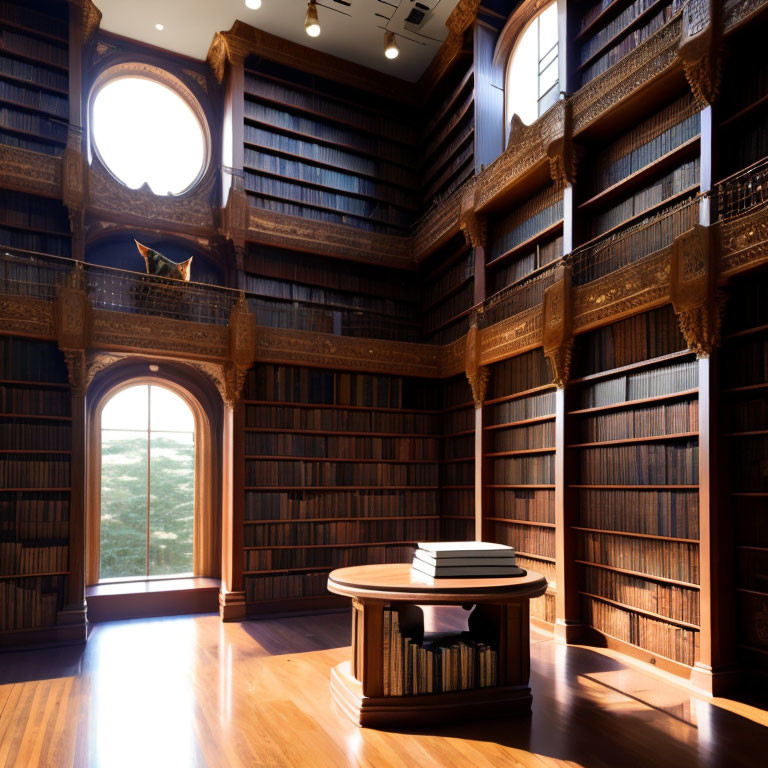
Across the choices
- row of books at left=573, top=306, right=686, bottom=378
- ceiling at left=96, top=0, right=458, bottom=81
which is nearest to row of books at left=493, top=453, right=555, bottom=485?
row of books at left=573, top=306, right=686, bottom=378

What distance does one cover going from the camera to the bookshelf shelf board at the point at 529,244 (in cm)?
598

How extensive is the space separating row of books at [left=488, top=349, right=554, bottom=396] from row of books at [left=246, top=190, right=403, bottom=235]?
105 inches

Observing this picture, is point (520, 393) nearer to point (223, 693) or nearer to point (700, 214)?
point (700, 214)

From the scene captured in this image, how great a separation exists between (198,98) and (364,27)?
7.10 feet

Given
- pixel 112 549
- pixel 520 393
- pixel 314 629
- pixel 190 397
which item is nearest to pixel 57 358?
pixel 190 397

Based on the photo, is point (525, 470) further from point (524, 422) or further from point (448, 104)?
point (448, 104)

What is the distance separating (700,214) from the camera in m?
4.31

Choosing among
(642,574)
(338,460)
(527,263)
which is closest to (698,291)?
(642,574)

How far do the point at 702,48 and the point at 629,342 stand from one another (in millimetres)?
2089

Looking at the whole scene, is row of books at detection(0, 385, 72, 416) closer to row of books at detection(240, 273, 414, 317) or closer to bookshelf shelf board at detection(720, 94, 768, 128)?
row of books at detection(240, 273, 414, 317)

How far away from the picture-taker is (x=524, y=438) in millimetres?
6160

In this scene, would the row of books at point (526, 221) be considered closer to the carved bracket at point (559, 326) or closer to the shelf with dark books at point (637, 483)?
the carved bracket at point (559, 326)

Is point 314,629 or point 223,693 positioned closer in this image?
point 223,693

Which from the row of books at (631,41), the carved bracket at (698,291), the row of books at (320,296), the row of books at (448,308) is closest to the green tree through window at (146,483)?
the row of books at (320,296)
